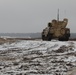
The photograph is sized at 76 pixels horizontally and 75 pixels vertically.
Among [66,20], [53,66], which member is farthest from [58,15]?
[53,66]

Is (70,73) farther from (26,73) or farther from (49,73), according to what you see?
(26,73)

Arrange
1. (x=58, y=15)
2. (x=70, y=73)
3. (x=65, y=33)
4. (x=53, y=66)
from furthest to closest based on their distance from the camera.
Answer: (x=58, y=15), (x=65, y=33), (x=53, y=66), (x=70, y=73)

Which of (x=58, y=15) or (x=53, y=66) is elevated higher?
(x=58, y=15)

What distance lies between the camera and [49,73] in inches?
561

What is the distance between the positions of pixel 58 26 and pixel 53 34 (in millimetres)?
1420

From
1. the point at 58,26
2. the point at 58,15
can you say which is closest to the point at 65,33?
the point at 58,26

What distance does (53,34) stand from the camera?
48.5 m

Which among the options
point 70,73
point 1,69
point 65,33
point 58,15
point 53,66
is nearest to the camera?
point 70,73

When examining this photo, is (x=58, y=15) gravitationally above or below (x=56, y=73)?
above

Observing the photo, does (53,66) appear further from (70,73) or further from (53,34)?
(53,34)

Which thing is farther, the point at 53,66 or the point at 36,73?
the point at 53,66

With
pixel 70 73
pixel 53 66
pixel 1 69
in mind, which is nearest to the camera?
pixel 70 73

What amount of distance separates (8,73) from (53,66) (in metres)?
2.96

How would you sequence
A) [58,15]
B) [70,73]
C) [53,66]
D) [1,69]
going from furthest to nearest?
1. [58,15]
2. [53,66]
3. [1,69]
4. [70,73]
